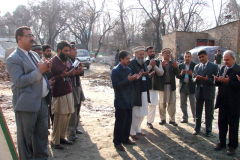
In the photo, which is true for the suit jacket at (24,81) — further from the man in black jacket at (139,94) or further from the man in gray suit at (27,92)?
the man in black jacket at (139,94)

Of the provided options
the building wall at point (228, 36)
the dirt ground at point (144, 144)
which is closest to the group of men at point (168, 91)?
the dirt ground at point (144, 144)

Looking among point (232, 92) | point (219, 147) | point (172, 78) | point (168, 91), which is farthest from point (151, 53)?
point (219, 147)

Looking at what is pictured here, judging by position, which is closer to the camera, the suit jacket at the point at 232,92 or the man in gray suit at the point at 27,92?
the man in gray suit at the point at 27,92

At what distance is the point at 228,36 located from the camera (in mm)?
21734

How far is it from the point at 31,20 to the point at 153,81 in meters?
31.8

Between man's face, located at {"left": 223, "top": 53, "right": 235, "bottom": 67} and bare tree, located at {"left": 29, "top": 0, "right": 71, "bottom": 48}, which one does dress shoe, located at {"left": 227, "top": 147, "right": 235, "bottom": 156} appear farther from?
bare tree, located at {"left": 29, "top": 0, "right": 71, "bottom": 48}

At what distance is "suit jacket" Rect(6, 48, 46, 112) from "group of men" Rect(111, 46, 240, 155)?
1.45m

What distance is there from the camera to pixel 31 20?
31891 mm

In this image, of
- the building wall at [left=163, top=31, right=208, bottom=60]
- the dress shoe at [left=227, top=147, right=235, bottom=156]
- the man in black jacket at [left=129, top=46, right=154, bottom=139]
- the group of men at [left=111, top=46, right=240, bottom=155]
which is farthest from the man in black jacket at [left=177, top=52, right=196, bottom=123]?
the building wall at [left=163, top=31, right=208, bottom=60]

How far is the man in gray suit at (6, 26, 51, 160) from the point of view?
2617mm

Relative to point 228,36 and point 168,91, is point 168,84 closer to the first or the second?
point 168,91

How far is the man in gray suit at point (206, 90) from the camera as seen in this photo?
449 cm

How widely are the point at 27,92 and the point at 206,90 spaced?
143 inches

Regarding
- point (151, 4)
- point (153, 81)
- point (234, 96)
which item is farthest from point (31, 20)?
point (234, 96)
